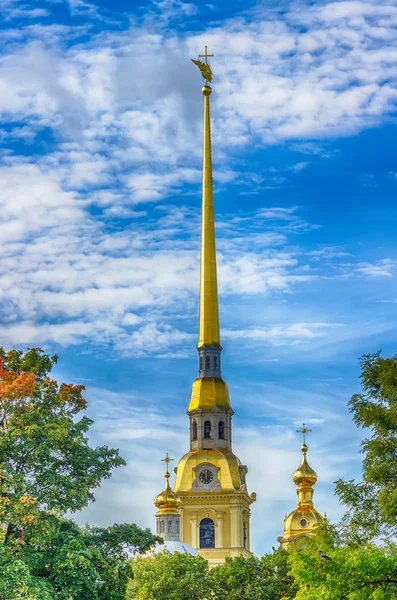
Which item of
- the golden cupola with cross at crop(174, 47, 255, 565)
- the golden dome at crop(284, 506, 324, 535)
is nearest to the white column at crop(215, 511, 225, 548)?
the golden cupola with cross at crop(174, 47, 255, 565)

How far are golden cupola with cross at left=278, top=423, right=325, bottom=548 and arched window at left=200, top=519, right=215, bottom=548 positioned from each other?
19.0 feet

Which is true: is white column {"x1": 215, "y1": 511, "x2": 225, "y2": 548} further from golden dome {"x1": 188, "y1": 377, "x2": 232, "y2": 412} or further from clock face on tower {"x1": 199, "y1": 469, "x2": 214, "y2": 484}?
golden dome {"x1": 188, "y1": 377, "x2": 232, "y2": 412}

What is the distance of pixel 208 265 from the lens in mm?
113625

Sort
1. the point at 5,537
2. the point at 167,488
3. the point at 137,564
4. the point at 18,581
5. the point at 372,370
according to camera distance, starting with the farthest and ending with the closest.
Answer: the point at 167,488 → the point at 137,564 → the point at 372,370 → the point at 5,537 → the point at 18,581

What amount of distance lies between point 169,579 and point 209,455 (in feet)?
122

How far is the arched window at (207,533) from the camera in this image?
105 metres

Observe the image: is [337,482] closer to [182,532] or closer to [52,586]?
[52,586]

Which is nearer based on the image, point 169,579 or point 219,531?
point 169,579

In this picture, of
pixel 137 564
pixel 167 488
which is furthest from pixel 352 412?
pixel 167 488

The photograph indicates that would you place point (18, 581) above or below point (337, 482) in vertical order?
below

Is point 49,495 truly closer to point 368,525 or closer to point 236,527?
point 368,525

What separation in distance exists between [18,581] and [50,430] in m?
5.16

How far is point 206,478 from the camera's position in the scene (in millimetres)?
106625

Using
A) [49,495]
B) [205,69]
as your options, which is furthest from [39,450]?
[205,69]
